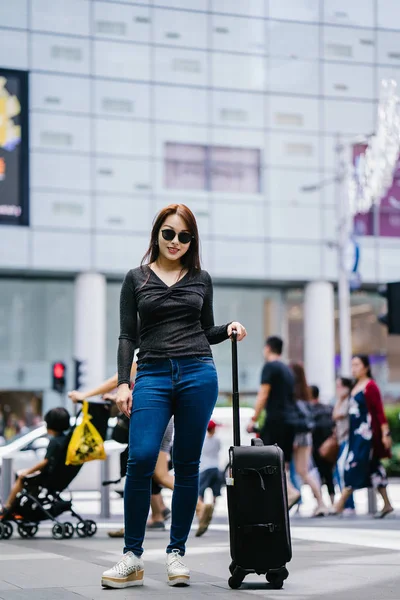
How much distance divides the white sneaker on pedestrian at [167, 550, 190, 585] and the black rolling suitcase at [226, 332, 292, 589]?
0.89 ft

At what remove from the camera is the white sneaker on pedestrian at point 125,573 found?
18.5 feet

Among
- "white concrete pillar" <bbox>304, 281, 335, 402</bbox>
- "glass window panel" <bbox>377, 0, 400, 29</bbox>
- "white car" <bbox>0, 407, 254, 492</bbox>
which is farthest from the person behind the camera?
"glass window panel" <bbox>377, 0, 400, 29</bbox>

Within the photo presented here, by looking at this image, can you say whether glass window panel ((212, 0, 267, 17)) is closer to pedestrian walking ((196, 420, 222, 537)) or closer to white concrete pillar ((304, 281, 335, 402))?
white concrete pillar ((304, 281, 335, 402))

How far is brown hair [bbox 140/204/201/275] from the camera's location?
596cm

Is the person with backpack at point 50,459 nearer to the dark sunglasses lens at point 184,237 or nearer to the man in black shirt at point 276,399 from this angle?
the man in black shirt at point 276,399

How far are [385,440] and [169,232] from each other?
7.05 meters

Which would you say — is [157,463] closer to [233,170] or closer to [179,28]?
[233,170]

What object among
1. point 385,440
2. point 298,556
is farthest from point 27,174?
point 298,556

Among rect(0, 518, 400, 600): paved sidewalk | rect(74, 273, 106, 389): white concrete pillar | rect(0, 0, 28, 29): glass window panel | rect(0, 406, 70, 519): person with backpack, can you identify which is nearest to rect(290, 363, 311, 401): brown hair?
rect(0, 518, 400, 600): paved sidewalk

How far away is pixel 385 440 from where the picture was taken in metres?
12.4

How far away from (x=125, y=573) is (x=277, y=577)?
29.0 inches

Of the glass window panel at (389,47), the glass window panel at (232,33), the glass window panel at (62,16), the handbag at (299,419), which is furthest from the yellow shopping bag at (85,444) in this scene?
the glass window panel at (389,47)

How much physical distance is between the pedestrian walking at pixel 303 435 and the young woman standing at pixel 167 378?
6.25 meters

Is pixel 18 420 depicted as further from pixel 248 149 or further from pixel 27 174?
pixel 248 149
